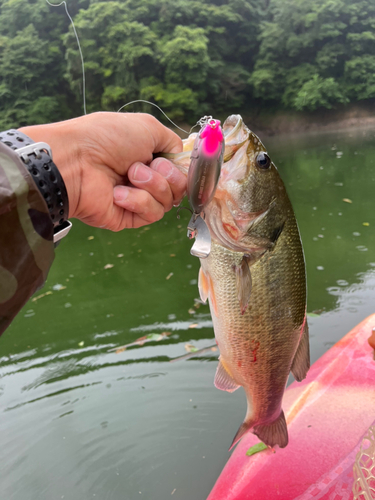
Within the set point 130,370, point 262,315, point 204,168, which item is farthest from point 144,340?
point 204,168

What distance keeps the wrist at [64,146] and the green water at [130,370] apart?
88.8 inches

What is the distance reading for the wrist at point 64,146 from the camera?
147 cm

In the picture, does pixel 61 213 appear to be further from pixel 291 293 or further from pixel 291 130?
pixel 291 130

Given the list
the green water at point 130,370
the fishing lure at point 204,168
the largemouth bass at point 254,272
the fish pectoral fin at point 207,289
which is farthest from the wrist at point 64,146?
the green water at point 130,370

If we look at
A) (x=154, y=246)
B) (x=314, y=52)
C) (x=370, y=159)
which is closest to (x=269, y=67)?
(x=314, y=52)

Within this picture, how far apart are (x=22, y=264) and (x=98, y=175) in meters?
0.70

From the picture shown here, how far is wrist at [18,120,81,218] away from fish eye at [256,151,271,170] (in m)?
0.77

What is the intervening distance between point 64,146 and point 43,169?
0.34 m

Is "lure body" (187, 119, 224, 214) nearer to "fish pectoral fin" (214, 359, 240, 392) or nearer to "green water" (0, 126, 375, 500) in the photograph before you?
"fish pectoral fin" (214, 359, 240, 392)

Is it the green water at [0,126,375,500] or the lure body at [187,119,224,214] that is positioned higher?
the lure body at [187,119,224,214]

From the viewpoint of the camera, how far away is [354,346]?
3.16 meters

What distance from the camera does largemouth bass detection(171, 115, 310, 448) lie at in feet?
4.91

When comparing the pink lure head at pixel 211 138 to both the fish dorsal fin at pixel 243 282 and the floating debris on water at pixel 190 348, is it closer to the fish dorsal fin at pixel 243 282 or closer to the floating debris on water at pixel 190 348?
the fish dorsal fin at pixel 243 282

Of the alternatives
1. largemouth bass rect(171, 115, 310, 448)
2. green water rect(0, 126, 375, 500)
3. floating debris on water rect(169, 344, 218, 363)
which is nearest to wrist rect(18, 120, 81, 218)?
largemouth bass rect(171, 115, 310, 448)
